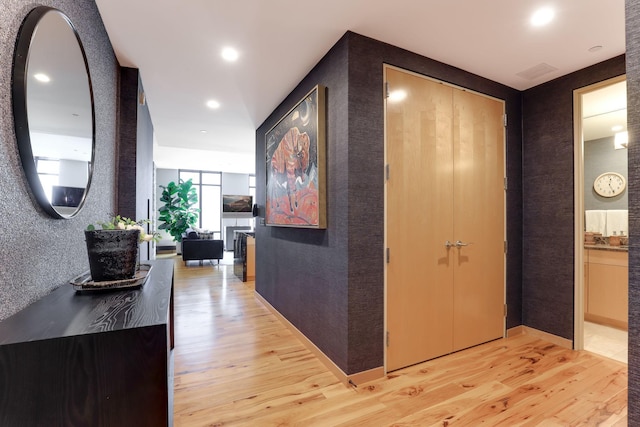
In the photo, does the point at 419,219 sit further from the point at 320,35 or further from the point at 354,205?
the point at 320,35

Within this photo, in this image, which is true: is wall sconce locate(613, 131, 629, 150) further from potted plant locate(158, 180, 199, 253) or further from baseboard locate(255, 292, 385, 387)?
potted plant locate(158, 180, 199, 253)

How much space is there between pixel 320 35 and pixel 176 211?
768cm

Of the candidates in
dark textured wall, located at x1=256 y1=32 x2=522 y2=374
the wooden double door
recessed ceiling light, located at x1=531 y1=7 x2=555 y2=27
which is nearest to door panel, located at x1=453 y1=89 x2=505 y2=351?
the wooden double door

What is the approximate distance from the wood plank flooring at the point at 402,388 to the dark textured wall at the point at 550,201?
1.05 feet

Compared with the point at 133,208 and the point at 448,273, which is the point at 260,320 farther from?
the point at 448,273

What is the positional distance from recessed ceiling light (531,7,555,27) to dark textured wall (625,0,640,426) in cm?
145

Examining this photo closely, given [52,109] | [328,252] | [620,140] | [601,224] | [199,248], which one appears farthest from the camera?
[199,248]

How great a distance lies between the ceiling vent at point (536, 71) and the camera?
8.20ft

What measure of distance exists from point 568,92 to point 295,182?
105 inches

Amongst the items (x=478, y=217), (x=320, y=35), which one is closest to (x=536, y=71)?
(x=478, y=217)

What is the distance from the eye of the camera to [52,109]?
Result: 122 centimetres

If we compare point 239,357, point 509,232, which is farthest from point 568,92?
point 239,357

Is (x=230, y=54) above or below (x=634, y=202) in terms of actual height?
above

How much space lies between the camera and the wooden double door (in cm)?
221
